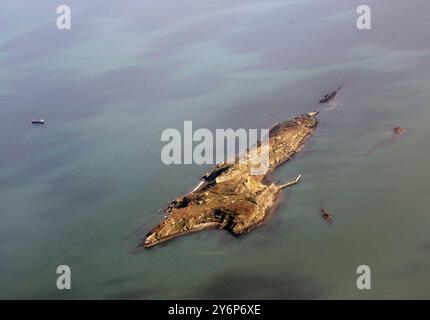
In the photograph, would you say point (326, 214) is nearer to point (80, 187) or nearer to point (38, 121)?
point (80, 187)

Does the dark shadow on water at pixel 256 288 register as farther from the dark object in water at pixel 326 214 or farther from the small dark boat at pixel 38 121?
the small dark boat at pixel 38 121

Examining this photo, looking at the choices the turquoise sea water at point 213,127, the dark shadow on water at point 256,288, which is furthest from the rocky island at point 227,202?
the dark shadow on water at point 256,288

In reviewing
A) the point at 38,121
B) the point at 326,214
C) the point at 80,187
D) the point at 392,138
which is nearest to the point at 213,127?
the point at 80,187

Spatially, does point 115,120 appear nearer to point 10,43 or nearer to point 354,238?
point 354,238

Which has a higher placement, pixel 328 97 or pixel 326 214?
pixel 328 97

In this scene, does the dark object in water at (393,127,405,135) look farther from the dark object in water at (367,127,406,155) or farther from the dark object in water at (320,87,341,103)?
the dark object in water at (320,87,341,103)
